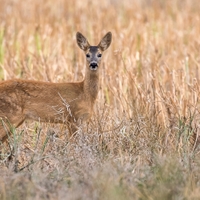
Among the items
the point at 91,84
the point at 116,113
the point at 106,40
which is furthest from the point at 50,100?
the point at 106,40

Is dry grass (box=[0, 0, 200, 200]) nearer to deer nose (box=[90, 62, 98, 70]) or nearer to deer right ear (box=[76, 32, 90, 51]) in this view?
deer nose (box=[90, 62, 98, 70])

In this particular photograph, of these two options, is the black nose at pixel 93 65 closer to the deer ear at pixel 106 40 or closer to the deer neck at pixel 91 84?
the deer neck at pixel 91 84

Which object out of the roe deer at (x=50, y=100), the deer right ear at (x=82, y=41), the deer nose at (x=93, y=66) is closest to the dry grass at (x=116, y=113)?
the roe deer at (x=50, y=100)

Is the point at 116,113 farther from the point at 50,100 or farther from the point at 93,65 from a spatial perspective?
the point at 50,100

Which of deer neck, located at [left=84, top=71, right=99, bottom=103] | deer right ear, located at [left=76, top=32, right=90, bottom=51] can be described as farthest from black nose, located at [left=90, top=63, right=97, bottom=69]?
deer right ear, located at [left=76, top=32, right=90, bottom=51]

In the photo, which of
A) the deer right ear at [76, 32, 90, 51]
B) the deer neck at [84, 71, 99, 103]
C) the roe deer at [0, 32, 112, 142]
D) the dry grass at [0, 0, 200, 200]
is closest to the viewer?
the dry grass at [0, 0, 200, 200]

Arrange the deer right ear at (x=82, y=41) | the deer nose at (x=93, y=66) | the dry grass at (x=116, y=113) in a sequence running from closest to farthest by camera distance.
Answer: the dry grass at (x=116, y=113)
the deer nose at (x=93, y=66)
the deer right ear at (x=82, y=41)

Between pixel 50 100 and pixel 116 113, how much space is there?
0.98m

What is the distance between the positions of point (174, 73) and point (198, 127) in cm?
140

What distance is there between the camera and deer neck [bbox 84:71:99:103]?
7.14 m

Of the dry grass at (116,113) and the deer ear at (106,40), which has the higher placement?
the deer ear at (106,40)

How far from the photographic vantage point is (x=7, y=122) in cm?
654

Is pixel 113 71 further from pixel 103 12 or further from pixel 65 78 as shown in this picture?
pixel 103 12

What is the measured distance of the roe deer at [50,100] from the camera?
21.5ft
